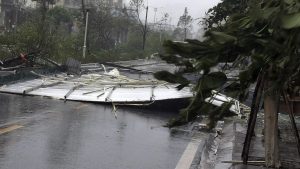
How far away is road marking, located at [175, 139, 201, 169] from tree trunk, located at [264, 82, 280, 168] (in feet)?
3.85

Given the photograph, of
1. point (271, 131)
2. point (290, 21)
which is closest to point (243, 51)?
point (290, 21)

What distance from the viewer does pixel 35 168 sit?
22.6ft

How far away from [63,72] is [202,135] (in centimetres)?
1130

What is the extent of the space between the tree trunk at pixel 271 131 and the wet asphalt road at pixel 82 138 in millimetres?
1407

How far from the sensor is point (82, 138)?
920 cm

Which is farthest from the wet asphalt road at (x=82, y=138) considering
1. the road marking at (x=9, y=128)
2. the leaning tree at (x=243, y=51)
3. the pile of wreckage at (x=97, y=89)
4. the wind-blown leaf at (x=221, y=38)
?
the wind-blown leaf at (x=221, y=38)

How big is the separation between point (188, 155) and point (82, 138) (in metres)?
1.92

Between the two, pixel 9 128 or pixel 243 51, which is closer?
pixel 243 51

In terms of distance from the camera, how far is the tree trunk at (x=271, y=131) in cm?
672

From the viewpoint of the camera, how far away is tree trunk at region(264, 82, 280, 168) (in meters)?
6.72

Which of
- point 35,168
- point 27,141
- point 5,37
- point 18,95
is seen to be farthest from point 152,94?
point 5,37

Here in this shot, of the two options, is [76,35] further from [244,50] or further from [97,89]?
[244,50]

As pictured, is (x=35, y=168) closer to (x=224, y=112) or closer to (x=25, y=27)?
(x=224, y=112)

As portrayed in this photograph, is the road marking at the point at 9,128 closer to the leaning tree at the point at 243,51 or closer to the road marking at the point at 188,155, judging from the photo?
the road marking at the point at 188,155
